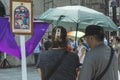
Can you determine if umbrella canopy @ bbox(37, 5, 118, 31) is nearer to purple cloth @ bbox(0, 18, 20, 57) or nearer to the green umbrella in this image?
the green umbrella

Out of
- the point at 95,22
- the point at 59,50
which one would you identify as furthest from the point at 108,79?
the point at 95,22

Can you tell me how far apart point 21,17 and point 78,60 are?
5.22 ft

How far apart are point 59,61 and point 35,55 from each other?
1776 cm

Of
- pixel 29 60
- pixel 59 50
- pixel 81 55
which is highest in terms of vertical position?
pixel 59 50

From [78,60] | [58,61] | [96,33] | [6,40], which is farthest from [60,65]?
[6,40]

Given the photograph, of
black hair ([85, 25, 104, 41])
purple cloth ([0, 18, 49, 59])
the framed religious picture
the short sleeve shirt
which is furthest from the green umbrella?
black hair ([85, 25, 104, 41])

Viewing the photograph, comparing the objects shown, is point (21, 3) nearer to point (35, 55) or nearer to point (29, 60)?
point (35, 55)

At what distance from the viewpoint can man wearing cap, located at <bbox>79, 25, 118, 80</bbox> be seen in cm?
526

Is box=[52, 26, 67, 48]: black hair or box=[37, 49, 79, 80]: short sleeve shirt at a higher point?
box=[52, 26, 67, 48]: black hair

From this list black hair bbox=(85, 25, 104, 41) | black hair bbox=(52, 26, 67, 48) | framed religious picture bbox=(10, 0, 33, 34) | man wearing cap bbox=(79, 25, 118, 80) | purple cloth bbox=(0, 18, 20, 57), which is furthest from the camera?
purple cloth bbox=(0, 18, 20, 57)

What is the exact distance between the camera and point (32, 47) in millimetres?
8250

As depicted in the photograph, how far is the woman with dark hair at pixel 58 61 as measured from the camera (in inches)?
234

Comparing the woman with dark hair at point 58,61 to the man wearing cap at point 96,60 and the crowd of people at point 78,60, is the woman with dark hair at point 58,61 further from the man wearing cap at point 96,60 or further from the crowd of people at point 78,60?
the man wearing cap at point 96,60

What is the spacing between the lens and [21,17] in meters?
7.25
